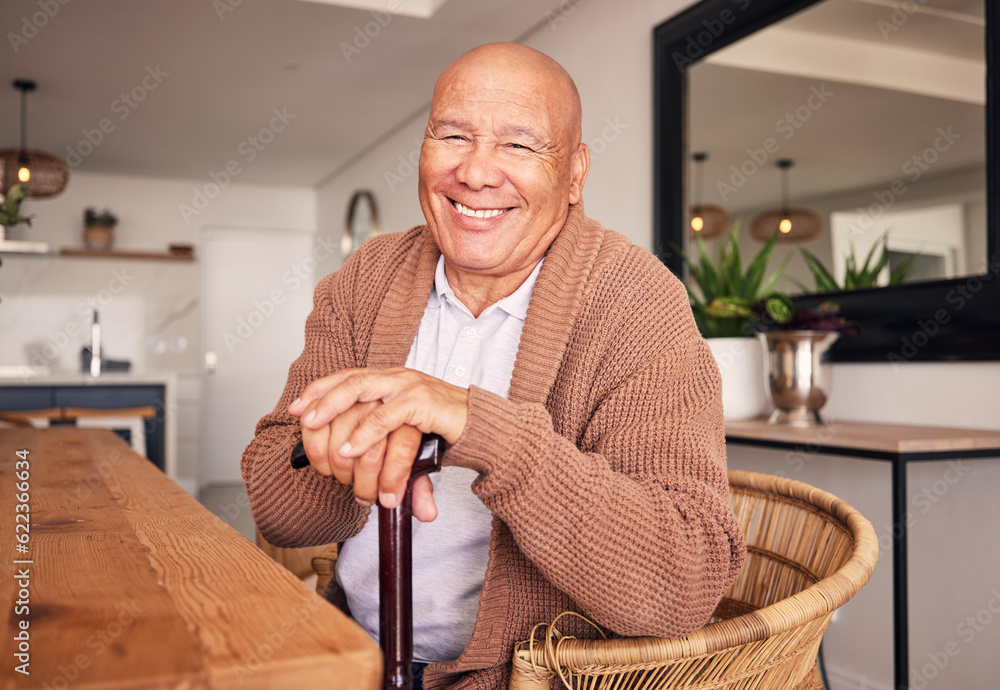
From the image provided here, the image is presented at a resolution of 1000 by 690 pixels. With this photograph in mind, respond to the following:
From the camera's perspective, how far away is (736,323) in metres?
2.23

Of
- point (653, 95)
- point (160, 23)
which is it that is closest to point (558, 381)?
point (653, 95)

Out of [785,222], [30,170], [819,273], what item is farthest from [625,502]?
[30,170]

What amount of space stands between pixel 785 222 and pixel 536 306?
1.64m

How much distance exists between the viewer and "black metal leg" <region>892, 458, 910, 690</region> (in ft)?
4.67

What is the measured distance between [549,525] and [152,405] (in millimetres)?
4322

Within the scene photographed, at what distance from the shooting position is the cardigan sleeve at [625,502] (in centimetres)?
73

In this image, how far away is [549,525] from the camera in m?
0.75

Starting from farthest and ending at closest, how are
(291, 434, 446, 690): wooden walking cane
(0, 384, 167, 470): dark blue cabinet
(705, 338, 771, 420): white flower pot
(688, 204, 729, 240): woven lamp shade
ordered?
(0, 384, 167, 470): dark blue cabinet → (688, 204, 729, 240): woven lamp shade → (705, 338, 771, 420): white flower pot → (291, 434, 446, 690): wooden walking cane

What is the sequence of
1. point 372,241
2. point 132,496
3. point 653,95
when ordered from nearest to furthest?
point 132,496 < point 372,241 < point 653,95

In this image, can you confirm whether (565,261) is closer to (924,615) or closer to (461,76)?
(461,76)

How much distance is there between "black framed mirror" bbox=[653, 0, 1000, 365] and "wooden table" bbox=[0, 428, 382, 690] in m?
1.73

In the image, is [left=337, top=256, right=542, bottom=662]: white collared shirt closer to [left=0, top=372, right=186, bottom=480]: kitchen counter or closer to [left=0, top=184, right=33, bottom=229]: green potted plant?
[left=0, top=184, right=33, bottom=229]: green potted plant

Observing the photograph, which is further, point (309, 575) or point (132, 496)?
point (309, 575)

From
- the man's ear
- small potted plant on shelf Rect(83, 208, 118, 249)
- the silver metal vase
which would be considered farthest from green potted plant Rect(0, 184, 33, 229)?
small potted plant on shelf Rect(83, 208, 118, 249)
